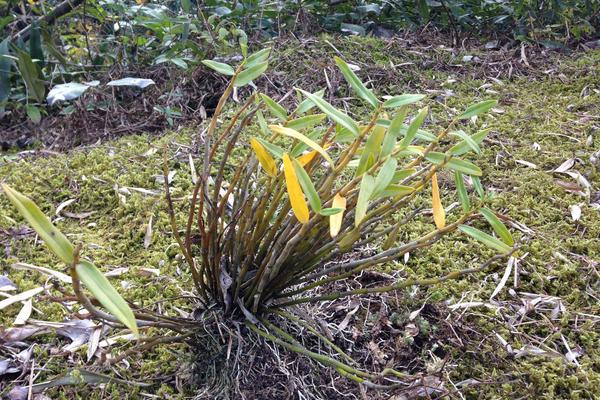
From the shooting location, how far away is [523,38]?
2.59 meters

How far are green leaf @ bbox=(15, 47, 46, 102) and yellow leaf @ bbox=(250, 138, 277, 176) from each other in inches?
62.3

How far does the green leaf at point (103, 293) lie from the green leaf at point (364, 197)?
0.90 feet

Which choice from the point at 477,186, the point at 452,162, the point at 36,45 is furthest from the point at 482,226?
the point at 36,45

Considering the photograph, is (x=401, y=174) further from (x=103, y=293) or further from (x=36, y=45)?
(x=36, y=45)

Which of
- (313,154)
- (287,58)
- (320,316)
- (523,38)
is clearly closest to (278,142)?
(287,58)

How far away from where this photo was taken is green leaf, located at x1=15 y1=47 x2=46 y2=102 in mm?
1994

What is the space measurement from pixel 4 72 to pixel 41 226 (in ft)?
6.08

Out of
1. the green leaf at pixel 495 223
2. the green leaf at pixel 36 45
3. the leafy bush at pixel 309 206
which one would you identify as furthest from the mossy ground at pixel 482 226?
Result: the green leaf at pixel 36 45

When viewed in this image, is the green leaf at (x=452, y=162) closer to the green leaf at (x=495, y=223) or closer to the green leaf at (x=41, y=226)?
the green leaf at (x=495, y=223)

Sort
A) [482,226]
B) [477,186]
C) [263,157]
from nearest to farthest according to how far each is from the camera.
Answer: [263,157]
[477,186]
[482,226]

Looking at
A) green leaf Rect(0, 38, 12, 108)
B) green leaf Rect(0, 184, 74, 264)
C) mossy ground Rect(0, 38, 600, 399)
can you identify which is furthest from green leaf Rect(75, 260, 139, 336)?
green leaf Rect(0, 38, 12, 108)

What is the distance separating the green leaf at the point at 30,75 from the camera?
78.5 inches

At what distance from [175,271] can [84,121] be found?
1.11 m

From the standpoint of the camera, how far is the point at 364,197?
67 centimetres
